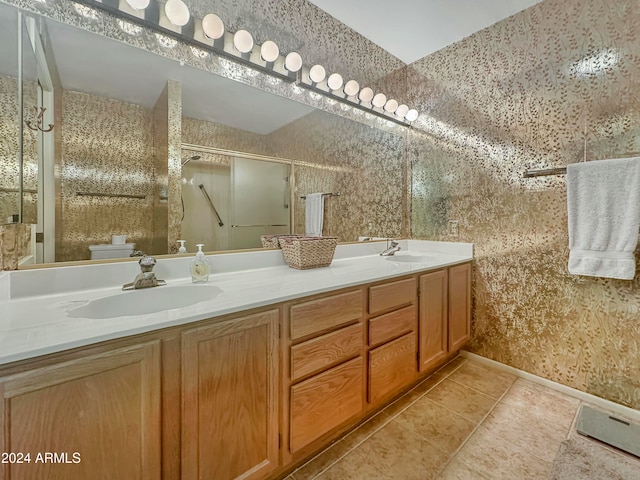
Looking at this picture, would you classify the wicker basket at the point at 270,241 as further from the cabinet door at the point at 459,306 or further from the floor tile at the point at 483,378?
the floor tile at the point at 483,378

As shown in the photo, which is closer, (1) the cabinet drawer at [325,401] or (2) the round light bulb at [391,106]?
(1) the cabinet drawer at [325,401]

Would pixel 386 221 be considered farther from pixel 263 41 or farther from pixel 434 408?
pixel 263 41

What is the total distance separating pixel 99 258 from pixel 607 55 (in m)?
2.76

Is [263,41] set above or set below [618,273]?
above

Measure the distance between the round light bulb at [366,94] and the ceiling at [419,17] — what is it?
14.1 inches

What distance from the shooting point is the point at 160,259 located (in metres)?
1.30

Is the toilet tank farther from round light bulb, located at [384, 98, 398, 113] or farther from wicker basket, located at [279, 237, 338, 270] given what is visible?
round light bulb, located at [384, 98, 398, 113]

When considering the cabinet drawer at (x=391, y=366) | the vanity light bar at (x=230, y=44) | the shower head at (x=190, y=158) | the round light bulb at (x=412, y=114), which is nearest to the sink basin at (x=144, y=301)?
the shower head at (x=190, y=158)

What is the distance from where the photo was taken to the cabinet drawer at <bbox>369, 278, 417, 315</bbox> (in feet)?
4.61

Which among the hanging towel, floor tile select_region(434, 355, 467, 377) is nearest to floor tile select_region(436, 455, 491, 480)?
floor tile select_region(434, 355, 467, 377)

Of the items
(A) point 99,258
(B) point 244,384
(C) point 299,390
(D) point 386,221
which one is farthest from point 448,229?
(A) point 99,258

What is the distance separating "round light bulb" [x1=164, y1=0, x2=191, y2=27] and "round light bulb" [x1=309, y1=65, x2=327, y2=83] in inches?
30.5

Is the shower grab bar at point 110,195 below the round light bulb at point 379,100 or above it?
below

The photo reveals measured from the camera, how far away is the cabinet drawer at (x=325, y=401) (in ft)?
3.70
